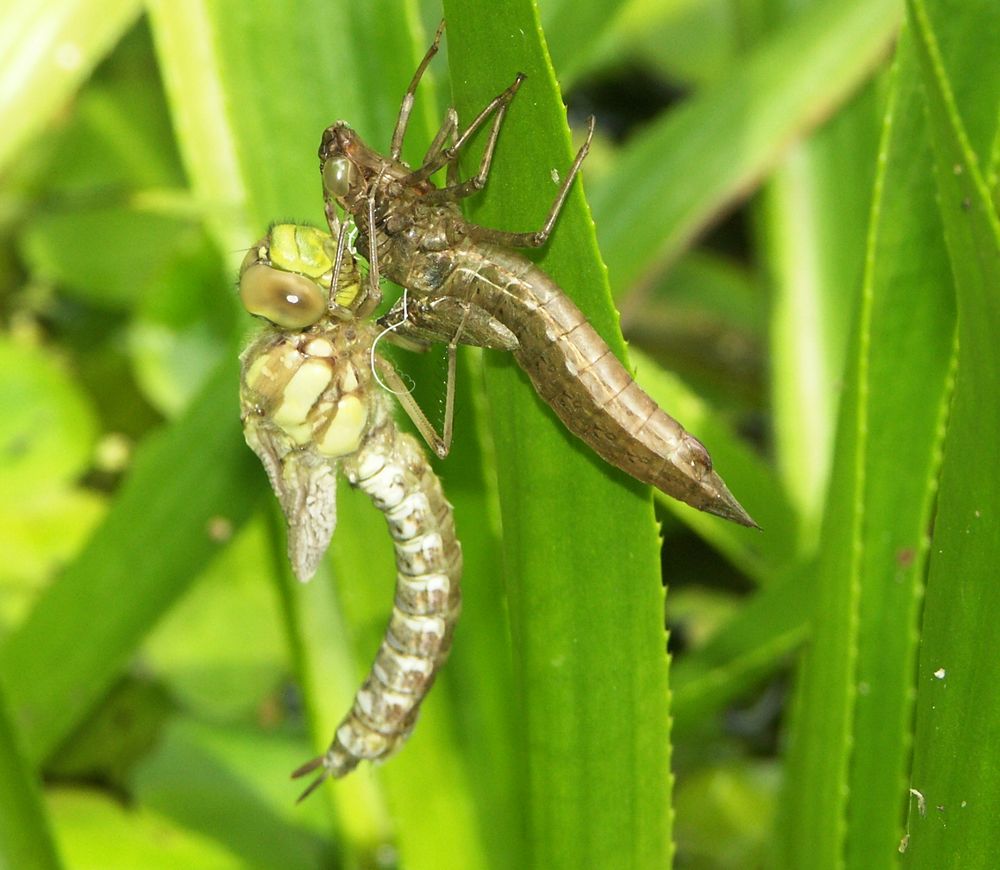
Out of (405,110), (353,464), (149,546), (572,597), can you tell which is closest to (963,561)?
(572,597)

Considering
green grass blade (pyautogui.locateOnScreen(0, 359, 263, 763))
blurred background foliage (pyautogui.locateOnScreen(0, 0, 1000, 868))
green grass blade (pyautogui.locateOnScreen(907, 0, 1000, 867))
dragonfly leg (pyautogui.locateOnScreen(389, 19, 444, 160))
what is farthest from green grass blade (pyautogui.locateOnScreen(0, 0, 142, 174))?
green grass blade (pyautogui.locateOnScreen(907, 0, 1000, 867))

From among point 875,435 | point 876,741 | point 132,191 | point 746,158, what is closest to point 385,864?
point 876,741

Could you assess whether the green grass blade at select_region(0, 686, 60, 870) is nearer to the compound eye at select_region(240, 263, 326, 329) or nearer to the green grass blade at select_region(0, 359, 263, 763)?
A: the green grass blade at select_region(0, 359, 263, 763)

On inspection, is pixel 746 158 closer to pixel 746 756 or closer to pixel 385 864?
pixel 746 756

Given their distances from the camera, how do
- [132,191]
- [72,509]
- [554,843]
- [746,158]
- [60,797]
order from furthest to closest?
[132,191] < [72,509] < [60,797] < [746,158] < [554,843]

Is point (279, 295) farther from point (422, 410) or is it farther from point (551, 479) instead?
point (551, 479)

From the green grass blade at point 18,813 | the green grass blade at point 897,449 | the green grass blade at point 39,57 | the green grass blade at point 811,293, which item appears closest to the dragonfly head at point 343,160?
the green grass blade at point 897,449

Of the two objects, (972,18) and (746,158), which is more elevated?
(746,158)
